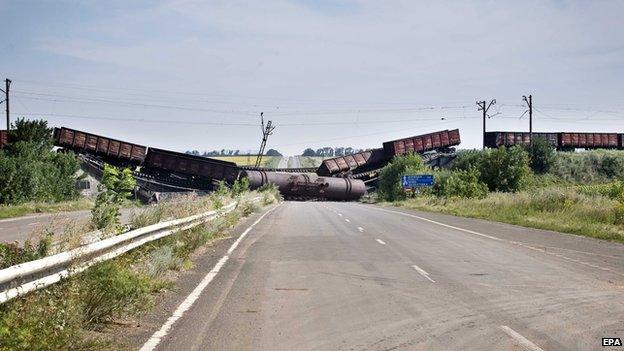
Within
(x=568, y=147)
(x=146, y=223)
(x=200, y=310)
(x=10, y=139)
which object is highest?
(x=568, y=147)

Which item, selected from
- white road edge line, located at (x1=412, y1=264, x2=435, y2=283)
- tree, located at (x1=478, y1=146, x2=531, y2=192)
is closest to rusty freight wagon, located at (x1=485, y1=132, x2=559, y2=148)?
tree, located at (x1=478, y1=146, x2=531, y2=192)

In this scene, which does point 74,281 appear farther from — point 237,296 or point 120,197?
point 120,197

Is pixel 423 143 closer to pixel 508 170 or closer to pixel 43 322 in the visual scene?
pixel 508 170

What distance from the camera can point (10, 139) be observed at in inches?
2292

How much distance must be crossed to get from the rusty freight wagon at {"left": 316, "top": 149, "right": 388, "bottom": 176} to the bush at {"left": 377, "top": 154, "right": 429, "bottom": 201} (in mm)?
4020

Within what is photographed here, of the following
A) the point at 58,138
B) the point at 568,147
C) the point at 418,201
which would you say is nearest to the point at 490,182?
the point at 418,201

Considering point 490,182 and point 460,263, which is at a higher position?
point 490,182

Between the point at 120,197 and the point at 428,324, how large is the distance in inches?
301

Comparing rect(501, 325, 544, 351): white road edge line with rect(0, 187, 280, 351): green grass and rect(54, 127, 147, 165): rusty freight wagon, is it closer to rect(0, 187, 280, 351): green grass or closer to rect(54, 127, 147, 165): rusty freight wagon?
rect(0, 187, 280, 351): green grass

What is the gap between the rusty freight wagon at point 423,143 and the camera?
80.2 m

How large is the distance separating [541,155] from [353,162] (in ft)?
84.3

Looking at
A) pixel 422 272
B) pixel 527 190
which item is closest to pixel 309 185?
pixel 527 190

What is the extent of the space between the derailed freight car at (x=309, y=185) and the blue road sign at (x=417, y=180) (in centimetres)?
942

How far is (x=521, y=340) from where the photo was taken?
23.4 feet
